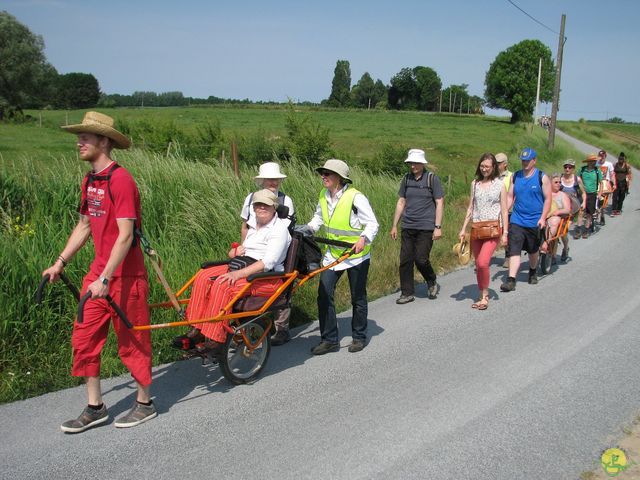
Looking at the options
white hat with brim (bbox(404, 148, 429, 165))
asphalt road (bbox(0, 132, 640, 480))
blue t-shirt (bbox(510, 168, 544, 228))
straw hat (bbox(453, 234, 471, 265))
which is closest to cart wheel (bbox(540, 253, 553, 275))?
blue t-shirt (bbox(510, 168, 544, 228))

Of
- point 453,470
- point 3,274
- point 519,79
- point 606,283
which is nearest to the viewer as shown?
point 453,470

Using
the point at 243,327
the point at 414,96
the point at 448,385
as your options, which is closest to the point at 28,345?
the point at 243,327

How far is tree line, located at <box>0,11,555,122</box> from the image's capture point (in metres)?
65.1

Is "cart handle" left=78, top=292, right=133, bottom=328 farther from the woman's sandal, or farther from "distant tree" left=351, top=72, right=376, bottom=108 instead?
"distant tree" left=351, top=72, right=376, bottom=108

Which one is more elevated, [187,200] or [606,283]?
[187,200]

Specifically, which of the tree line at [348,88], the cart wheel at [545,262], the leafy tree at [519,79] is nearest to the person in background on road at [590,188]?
the cart wheel at [545,262]

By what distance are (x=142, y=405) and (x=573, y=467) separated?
10.1 ft

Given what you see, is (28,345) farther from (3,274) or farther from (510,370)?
(510,370)

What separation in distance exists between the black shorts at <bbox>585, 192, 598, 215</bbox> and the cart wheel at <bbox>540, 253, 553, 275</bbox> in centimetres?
479

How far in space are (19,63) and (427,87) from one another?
9119 cm

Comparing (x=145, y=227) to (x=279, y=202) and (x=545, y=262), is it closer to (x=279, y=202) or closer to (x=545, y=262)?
(x=279, y=202)

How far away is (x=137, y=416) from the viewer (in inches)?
174

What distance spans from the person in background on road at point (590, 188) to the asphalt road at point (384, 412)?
7.67m

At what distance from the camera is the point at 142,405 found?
448 centimetres
